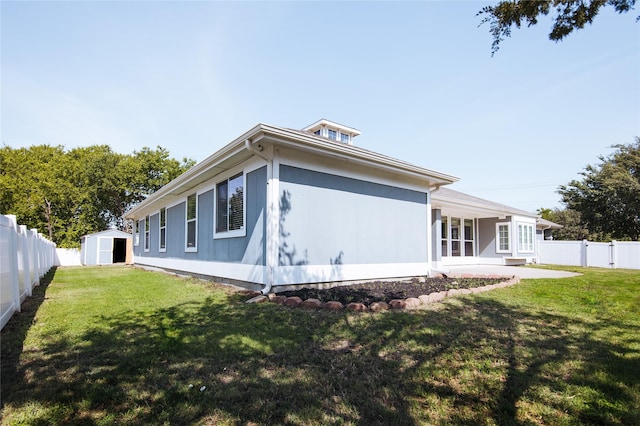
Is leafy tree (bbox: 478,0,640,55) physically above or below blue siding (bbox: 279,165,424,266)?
above

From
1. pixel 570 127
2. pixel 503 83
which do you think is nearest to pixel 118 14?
pixel 503 83

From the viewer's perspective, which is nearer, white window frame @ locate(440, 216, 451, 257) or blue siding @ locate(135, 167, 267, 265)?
blue siding @ locate(135, 167, 267, 265)

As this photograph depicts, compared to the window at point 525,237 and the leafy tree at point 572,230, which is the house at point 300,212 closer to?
the window at point 525,237

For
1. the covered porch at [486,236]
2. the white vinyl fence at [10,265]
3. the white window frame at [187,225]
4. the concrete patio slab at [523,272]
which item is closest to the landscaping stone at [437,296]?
the concrete patio slab at [523,272]

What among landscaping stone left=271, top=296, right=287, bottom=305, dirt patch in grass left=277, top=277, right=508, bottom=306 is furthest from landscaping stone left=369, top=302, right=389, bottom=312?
landscaping stone left=271, top=296, right=287, bottom=305

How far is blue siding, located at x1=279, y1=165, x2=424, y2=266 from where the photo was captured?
21.6ft

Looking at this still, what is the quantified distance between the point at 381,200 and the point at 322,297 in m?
3.31

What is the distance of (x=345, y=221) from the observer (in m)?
7.40

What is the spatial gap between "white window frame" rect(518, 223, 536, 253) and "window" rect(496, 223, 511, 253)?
63cm

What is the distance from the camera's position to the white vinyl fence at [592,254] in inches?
624

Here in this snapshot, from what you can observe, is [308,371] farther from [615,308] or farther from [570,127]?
[570,127]

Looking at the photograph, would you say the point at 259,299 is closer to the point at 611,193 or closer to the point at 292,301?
the point at 292,301

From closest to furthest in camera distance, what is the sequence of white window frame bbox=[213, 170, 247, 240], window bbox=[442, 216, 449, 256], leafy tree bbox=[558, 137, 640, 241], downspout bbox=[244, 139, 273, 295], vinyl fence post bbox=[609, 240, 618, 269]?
downspout bbox=[244, 139, 273, 295] < white window frame bbox=[213, 170, 247, 240] < window bbox=[442, 216, 449, 256] < vinyl fence post bbox=[609, 240, 618, 269] < leafy tree bbox=[558, 137, 640, 241]

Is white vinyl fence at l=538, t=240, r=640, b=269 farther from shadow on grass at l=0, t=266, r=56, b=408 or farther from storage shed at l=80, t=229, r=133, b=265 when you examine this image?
storage shed at l=80, t=229, r=133, b=265
